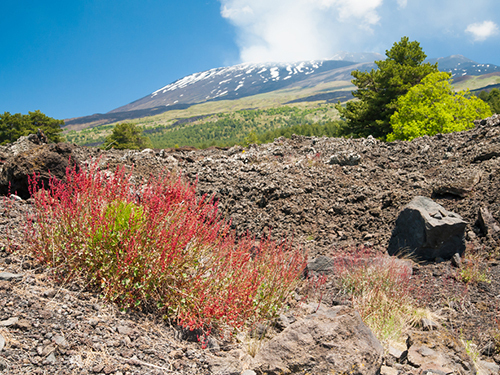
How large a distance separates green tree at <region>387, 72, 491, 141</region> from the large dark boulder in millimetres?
14894

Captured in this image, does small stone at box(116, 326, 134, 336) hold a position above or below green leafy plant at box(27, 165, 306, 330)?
below

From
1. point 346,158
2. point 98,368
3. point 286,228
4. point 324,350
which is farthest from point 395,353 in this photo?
point 346,158

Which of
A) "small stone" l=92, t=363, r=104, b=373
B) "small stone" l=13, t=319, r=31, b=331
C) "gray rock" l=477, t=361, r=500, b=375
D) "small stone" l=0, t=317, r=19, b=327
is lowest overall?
"gray rock" l=477, t=361, r=500, b=375

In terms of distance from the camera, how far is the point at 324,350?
2455 mm

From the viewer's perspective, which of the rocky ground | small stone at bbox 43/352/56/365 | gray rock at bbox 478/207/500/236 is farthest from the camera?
gray rock at bbox 478/207/500/236

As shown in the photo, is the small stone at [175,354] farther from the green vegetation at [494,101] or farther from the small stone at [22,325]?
the green vegetation at [494,101]

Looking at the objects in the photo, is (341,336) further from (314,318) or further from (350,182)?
(350,182)

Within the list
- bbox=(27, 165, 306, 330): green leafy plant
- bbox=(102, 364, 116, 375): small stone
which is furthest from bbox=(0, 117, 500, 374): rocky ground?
bbox=(27, 165, 306, 330): green leafy plant

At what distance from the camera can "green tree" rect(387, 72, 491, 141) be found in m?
Result: 14.8

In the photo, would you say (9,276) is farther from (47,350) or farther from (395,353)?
(395,353)

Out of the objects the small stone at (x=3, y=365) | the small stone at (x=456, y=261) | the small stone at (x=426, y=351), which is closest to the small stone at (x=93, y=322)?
the small stone at (x=3, y=365)

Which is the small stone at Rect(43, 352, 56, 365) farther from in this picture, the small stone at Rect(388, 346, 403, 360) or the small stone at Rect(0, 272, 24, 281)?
the small stone at Rect(388, 346, 403, 360)

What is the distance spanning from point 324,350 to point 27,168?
19.1 feet

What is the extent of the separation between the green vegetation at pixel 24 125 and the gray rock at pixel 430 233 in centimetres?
4132
